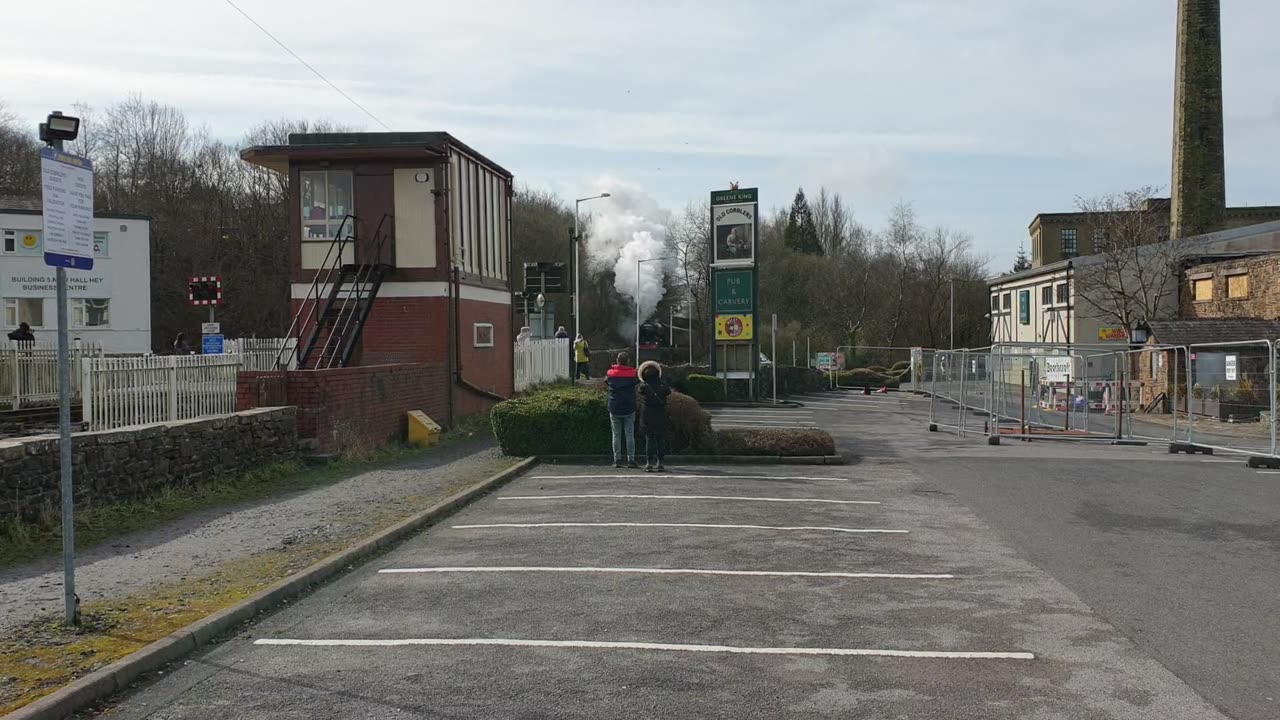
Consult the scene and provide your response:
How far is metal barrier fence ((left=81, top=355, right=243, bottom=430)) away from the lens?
12.8 meters

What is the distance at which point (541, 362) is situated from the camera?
30.0m

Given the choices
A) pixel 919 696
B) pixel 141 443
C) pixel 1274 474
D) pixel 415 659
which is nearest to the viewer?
pixel 919 696

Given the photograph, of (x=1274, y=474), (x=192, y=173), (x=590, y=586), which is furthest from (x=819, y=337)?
(x=590, y=586)

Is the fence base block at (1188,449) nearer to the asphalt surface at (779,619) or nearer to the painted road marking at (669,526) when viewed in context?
the asphalt surface at (779,619)

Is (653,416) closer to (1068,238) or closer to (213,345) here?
(213,345)

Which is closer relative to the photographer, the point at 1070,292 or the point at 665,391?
the point at 665,391

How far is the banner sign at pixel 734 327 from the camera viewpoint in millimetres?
31156

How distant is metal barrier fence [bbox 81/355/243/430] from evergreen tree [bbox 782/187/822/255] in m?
75.1

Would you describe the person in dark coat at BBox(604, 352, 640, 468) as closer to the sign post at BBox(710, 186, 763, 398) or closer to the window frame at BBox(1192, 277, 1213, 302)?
the sign post at BBox(710, 186, 763, 398)

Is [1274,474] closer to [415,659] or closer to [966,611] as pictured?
[966,611]

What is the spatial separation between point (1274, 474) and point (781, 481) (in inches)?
294

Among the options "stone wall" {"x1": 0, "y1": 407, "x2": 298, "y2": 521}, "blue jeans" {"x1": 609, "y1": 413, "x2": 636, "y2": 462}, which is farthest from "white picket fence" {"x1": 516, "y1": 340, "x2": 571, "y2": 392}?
"stone wall" {"x1": 0, "y1": 407, "x2": 298, "y2": 521}

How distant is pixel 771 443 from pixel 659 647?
34.8ft

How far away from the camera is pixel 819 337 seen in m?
61.4
